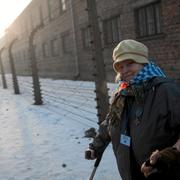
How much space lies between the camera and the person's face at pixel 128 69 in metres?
2.77

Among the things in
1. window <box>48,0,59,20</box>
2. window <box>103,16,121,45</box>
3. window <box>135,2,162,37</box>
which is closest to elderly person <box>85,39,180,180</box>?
window <box>135,2,162,37</box>

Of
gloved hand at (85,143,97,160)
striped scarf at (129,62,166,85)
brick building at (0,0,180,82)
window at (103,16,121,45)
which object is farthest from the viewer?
window at (103,16,121,45)

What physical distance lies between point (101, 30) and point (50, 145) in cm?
1156

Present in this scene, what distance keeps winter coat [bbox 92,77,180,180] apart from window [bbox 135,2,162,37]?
36.7ft

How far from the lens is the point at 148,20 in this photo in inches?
559

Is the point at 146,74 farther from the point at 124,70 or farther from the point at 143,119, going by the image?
the point at 143,119

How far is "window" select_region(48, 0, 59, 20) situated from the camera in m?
24.9

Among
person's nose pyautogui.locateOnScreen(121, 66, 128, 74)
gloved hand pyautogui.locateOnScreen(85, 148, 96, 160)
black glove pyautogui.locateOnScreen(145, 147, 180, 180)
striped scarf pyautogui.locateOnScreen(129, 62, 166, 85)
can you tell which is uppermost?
person's nose pyautogui.locateOnScreen(121, 66, 128, 74)

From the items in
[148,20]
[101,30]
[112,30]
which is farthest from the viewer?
A: [101,30]

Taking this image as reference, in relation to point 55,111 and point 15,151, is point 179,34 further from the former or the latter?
point 15,151

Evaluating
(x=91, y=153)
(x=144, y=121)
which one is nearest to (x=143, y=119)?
(x=144, y=121)

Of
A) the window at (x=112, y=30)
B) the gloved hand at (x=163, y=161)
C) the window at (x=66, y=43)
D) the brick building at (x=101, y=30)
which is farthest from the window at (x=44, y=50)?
the gloved hand at (x=163, y=161)

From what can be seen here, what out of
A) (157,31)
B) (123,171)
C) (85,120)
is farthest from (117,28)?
(123,171)

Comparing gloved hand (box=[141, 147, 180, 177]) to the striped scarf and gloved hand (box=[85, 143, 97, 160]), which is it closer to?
the striped scarf
